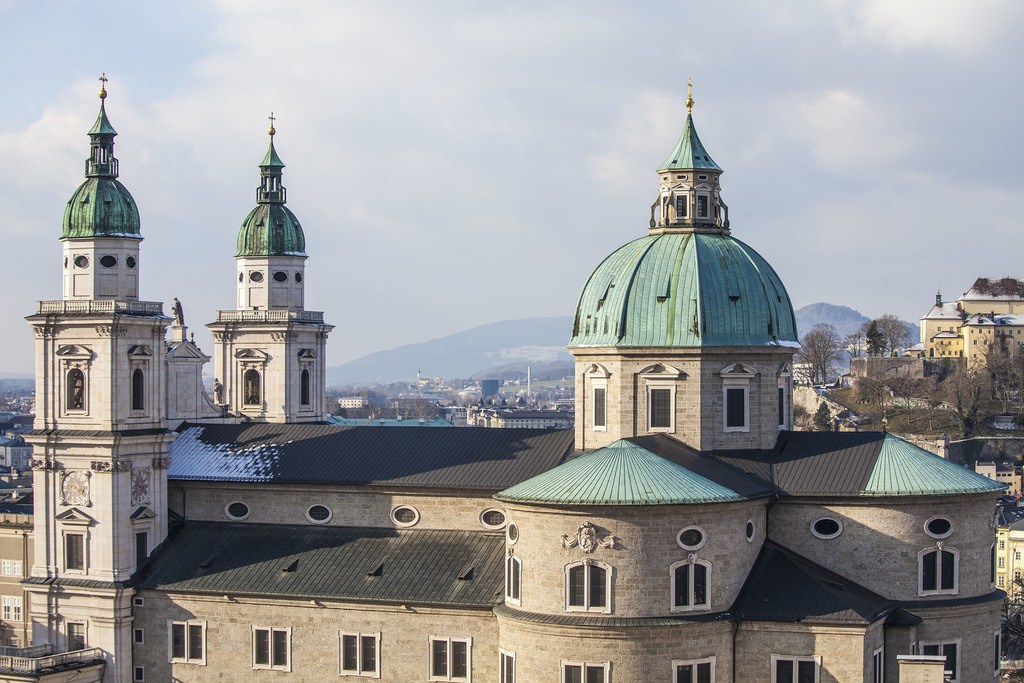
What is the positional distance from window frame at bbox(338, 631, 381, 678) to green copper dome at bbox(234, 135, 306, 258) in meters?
34.2

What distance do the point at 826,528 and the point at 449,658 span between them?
16829 mm

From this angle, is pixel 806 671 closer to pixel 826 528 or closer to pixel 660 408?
pixel 826 528

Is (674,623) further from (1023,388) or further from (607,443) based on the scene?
(1023,388)

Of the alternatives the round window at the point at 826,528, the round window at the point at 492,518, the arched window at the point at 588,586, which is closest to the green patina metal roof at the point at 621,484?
the arched window at the point at 588,586

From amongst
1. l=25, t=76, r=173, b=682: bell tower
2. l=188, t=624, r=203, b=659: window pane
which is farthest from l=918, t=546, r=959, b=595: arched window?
l=25, t=76, r=173, b=682: bell tower

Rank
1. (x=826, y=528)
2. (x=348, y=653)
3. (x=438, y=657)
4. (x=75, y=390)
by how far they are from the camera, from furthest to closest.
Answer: (x=75, y=390), (x=348, y=653), (x=438, y=657), (x=826, y=528)

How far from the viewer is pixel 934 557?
206 feet

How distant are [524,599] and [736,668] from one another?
28.6ft

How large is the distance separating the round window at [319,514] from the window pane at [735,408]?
62.1ft

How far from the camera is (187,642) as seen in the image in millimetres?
69062

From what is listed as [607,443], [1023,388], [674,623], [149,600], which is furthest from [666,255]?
[1023,388]

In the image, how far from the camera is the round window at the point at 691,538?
59.1 meters

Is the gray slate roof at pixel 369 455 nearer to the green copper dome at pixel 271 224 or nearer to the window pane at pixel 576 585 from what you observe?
the window pane at pixel 576 585

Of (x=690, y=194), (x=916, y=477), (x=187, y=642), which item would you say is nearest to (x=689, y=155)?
(x=690, y=194)
